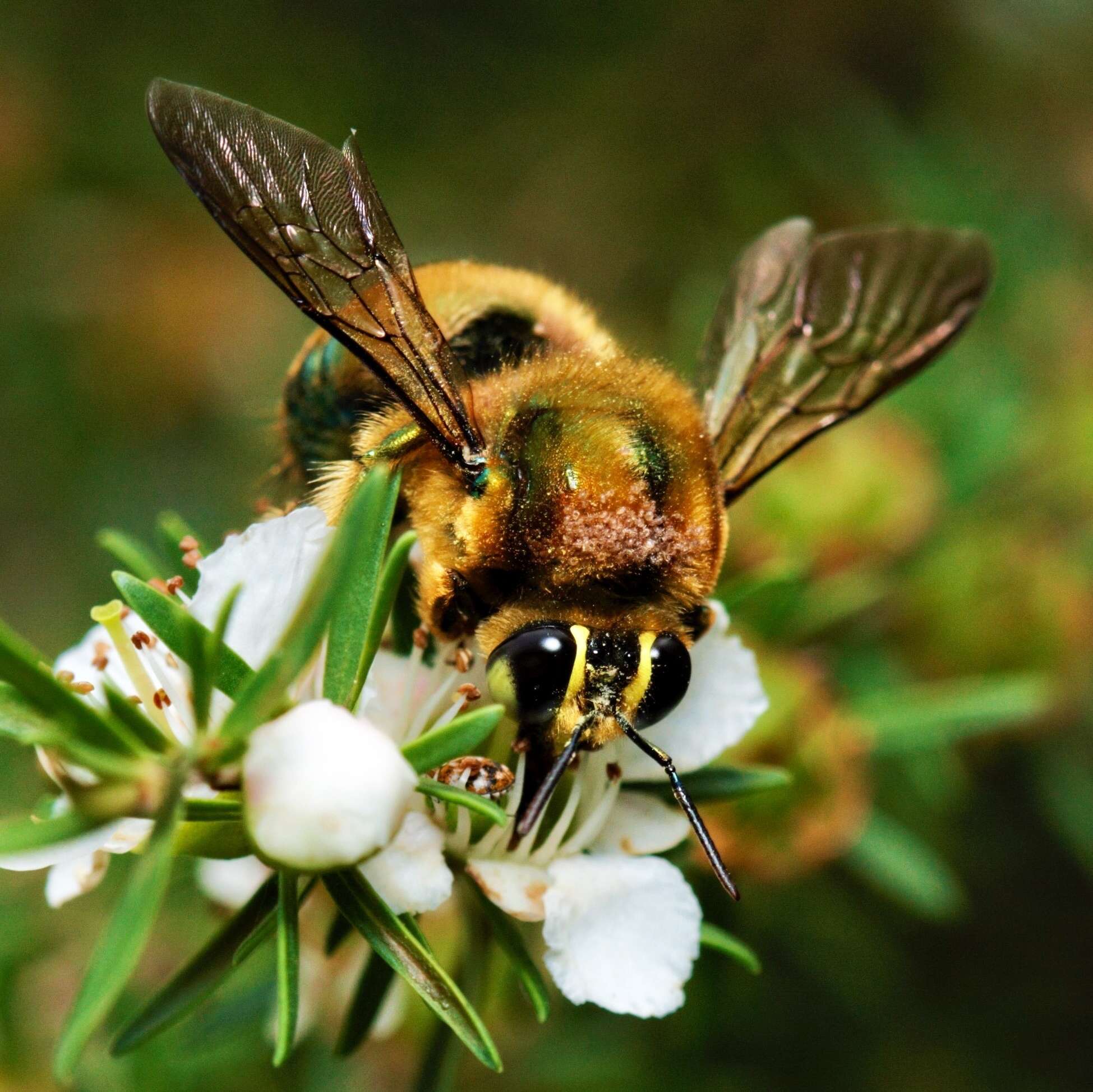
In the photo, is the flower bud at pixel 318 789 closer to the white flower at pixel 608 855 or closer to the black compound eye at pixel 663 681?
the white flower at pixel 608 855

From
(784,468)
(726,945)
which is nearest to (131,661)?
(726,945)

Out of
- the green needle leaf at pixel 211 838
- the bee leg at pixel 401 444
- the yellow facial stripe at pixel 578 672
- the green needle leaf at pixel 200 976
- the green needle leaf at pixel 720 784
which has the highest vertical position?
the bee leg at pixel 401 444

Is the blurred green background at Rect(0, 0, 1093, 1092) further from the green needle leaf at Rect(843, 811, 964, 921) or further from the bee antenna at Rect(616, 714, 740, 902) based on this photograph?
the bee antenna at Rect(616, 714, 740, 902)

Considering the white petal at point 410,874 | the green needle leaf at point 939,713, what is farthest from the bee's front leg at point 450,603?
the green needle leaf at point 939,713

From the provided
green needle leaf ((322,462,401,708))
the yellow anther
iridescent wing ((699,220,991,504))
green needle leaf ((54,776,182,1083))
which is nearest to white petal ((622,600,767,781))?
iridescent wing ((699,220,991,504))

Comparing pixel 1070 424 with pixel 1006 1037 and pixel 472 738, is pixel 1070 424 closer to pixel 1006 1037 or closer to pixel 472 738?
pixel 1006 1037

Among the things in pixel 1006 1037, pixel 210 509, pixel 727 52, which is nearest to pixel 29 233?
pixel 210 509

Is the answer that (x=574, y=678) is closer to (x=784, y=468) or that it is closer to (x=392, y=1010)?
(x=392, y=1010)
